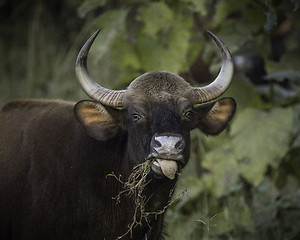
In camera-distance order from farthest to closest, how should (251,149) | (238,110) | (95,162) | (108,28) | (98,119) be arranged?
(238,110) < (108,28) < (251,149) < (95,162) < (98,119)

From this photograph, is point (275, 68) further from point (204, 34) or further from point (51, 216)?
point (51, 216)

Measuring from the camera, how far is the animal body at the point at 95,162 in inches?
188

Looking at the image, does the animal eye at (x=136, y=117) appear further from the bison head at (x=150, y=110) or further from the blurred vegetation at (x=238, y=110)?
the blurred vegetation at (x=238, y=110)

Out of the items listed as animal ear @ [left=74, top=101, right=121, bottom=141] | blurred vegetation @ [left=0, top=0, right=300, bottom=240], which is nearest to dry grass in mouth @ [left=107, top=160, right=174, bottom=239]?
animal ear @ [left=74, top=101, right=121, bottom=141]

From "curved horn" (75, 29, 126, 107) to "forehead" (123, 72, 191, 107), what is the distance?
88 millimetres

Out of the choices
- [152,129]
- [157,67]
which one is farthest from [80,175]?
[157,67]

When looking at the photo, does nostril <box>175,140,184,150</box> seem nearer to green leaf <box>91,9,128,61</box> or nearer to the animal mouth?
the animal mouth

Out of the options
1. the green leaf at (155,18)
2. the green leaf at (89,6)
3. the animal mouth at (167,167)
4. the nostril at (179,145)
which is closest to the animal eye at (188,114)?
the nostril at (179,145)

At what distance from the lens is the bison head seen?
4430 millimetres

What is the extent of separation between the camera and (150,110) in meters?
4.69

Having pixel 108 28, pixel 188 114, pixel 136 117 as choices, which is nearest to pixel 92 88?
pixel 136 117

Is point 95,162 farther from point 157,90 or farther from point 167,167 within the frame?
point 167,167

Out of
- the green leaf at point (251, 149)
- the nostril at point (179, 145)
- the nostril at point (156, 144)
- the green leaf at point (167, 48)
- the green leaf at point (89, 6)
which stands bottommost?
the green leaf at point (251, 149)

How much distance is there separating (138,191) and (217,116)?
1190 mm
